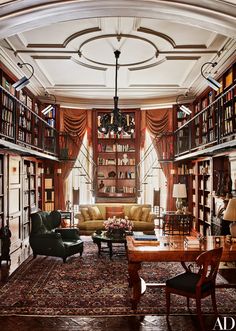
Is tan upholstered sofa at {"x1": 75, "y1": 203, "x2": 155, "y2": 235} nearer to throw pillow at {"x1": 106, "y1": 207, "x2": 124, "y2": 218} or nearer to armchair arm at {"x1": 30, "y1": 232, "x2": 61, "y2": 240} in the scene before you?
throw pillow at {"x1": 106, "y1": 207, "x2": 124, "y2": 218}

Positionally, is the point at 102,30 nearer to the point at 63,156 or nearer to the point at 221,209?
the point at 221,209

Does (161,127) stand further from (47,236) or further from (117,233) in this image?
(47,236)

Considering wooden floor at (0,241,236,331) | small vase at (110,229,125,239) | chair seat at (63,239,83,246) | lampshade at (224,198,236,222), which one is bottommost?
wooden floor at (0,241,236,331)

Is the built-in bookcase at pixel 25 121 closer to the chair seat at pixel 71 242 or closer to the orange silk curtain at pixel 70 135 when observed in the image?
the orange silk curtain at pixel 70 135

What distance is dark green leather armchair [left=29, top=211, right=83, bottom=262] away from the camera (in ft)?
22.4

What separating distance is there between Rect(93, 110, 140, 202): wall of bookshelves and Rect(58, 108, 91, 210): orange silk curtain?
1.46 feet

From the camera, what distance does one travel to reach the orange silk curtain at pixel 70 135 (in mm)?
11047

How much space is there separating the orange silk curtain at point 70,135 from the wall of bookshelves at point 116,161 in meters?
0.44

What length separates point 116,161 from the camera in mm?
11680

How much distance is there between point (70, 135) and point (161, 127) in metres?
2.89

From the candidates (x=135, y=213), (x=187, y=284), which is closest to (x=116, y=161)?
(x=135, y=213)

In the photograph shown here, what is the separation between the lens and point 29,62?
7785mm

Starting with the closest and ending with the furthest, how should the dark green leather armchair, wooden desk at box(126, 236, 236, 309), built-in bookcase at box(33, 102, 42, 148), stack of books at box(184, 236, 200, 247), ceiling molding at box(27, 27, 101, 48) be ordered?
1. wooden desk at box(126, 236, 236, 309)
2. stack of books at box(184, 236, 200, 247)
3. ceiling molding at box(27, 27, 101, 48)
4. the dark green leather armchair
5. built-in bookcase at box(33, 102, 42, 148)

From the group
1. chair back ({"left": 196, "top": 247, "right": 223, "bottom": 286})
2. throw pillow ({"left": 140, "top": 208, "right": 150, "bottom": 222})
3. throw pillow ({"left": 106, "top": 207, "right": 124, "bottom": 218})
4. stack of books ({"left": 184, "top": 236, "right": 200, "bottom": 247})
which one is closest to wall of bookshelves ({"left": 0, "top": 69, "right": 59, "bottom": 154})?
throw pillow ({"left": 106, "top": 207, "right": 124, "bottom": 218})
